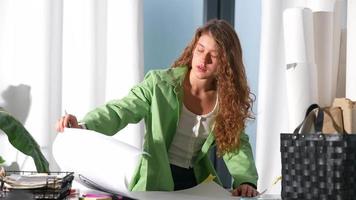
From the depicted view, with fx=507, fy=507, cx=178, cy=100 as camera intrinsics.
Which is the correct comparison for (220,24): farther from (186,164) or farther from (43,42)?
(43,42)

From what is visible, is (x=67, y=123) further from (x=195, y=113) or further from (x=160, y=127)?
(x=195, y=113)

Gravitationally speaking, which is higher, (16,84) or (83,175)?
(16,84)

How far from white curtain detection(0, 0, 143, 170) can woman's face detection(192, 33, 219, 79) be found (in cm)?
53

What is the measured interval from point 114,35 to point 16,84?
0.42 metres

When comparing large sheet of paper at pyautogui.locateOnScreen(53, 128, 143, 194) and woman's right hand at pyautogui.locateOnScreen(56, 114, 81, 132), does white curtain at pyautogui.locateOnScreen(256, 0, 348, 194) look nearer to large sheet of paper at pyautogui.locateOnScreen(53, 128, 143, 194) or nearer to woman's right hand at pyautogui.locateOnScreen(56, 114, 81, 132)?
large sheet of paper at pyautogui.locateOnScreen(53, 128, 143, 194)

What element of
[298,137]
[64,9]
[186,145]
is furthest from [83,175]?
[64,9]

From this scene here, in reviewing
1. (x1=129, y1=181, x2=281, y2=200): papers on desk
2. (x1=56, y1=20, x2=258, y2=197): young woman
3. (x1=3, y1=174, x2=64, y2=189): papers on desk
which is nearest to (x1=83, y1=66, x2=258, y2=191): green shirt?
(x1=56, y1=20, x2=258, y2=197): young woman

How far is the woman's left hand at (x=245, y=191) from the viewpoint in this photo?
129cm

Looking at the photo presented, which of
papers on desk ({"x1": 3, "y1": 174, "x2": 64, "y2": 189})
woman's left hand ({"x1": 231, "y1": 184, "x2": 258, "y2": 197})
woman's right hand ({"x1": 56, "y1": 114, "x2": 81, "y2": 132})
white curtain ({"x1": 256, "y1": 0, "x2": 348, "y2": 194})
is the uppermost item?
white curtain ({"x1": 256, "y1": 0, "x2": 348, "y2": 194})

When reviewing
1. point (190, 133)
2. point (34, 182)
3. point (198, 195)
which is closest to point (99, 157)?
point (34, 182)

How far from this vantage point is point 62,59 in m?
1.96

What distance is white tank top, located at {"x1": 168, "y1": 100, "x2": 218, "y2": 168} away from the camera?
5.03 feet

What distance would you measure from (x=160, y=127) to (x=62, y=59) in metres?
0.67

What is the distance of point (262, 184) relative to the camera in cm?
209
